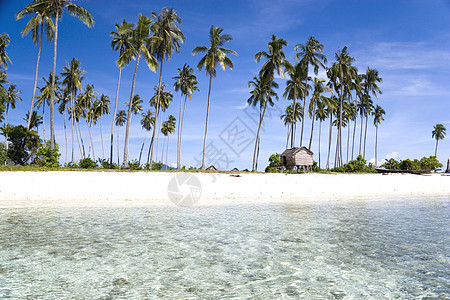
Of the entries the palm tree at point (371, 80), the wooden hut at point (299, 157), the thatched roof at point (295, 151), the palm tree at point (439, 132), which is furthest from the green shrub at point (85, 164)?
the palm tree at point (439, 132)

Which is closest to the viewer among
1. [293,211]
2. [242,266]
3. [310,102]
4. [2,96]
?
[242,266]

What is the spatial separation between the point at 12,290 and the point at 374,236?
25.2ft

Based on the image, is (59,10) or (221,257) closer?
(221,257)

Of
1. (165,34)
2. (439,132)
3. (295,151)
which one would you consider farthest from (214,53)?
(439,132)

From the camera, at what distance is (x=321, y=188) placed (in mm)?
23125

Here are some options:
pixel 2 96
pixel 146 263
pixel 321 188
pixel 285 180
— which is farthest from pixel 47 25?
pixel 146 263

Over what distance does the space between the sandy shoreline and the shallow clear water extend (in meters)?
5.39

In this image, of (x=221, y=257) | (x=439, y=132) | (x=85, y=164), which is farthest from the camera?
(x=439, y=132)

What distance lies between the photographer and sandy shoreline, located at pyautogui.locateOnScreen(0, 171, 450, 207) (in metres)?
15.5

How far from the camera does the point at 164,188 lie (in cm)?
1917

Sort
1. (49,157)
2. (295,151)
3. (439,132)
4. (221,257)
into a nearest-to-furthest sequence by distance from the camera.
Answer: (221,257)
(49,157)
(295,151)
(439,132)

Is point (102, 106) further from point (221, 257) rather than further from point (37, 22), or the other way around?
point (221, 257)

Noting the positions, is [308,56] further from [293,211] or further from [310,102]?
[293,211]

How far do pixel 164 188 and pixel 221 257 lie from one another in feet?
45.4
